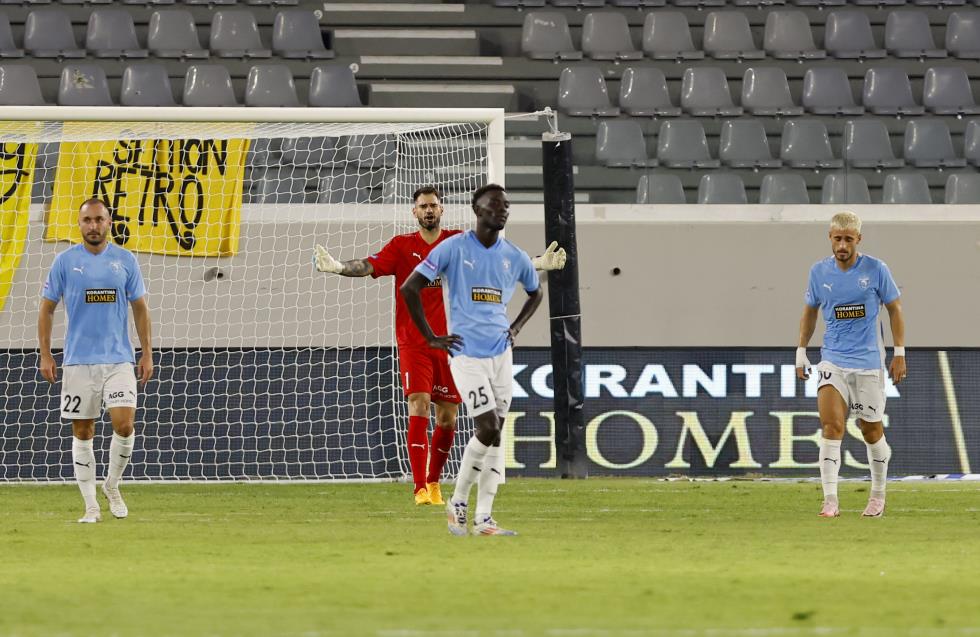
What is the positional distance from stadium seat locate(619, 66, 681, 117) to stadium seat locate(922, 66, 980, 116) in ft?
9.60

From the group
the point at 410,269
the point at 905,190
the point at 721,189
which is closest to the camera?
the point at 410,269

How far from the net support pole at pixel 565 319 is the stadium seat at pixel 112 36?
226 inches

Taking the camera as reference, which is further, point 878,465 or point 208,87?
Result: point 208,87

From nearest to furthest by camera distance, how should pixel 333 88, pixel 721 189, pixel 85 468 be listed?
1. pixel 85 468
2. pixel 721 189
3. pixel 333 88

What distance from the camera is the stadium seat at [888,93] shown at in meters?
17.8

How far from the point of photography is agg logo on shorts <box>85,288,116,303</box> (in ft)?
29.9

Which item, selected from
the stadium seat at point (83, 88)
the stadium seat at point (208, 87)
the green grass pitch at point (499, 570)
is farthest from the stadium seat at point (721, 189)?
the stadium seat at point (83, 88)

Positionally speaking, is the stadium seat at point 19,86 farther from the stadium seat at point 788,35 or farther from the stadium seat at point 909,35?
the stadium seat at point 909,35

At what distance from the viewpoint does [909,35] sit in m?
18.9

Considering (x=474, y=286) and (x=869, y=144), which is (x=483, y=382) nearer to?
(x=474, y=286)

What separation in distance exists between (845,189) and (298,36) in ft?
20.5

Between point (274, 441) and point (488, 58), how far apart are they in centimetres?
548

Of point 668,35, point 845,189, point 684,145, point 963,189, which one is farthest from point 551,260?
point 668,35

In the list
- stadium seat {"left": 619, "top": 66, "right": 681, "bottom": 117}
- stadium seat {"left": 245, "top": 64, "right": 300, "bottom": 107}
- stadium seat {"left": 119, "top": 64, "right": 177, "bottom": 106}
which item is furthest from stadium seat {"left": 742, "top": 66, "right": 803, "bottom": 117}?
stadium seat {"left": 119, "top": 64, "right": 177, "bottom": 106}
